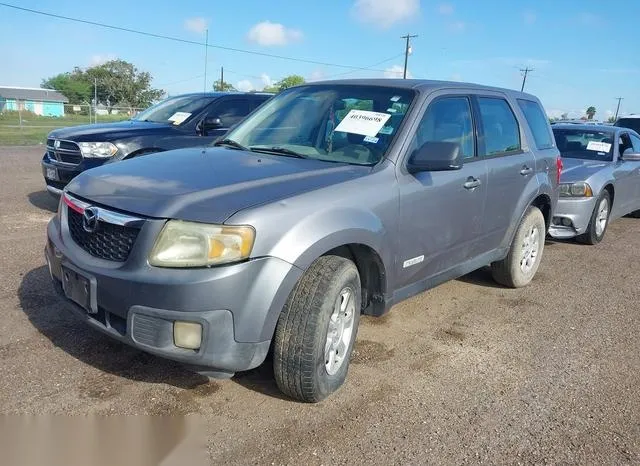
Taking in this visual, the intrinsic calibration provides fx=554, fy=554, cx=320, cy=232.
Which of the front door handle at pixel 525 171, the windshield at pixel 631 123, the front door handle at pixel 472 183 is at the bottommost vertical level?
the front door handle at pixel 472 183

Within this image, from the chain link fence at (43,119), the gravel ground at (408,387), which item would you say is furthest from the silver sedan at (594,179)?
the chain link fence at (43,119)

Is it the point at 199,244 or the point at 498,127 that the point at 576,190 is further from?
the point at 199,244

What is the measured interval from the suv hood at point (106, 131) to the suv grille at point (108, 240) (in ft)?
14.2

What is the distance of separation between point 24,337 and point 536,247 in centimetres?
447

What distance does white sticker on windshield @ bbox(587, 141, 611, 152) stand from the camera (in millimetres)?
8102

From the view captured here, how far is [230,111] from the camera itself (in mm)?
8086

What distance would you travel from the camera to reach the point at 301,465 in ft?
8.38

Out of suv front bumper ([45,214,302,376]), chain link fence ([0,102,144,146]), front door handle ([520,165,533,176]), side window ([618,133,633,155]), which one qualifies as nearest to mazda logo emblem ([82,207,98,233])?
suv front bumper ([45,214,302,376])

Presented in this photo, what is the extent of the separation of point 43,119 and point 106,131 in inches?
Answer: 1484

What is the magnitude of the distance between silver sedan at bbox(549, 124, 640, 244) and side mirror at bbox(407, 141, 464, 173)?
4.16 meters

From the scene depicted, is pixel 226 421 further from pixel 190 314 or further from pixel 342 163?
pixel 342 163

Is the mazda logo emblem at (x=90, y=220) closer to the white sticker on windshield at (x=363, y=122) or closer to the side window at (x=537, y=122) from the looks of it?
the white sticker on windshield at (x=363, y=122)

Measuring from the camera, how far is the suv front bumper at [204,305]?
256cm

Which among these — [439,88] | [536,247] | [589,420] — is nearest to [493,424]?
[589,420]
